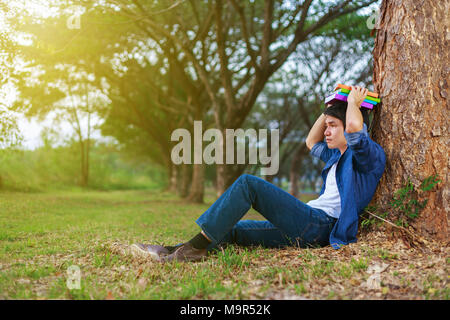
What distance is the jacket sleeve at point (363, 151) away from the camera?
9.91 ft

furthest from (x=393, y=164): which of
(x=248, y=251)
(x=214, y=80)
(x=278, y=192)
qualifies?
(x=214, y=80)

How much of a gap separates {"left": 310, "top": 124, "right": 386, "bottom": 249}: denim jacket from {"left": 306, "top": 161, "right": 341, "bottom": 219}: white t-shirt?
0.41 feet

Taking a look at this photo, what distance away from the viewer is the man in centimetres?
313

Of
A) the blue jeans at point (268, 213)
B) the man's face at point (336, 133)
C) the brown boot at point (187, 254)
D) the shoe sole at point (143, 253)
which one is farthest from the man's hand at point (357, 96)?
the shoe sole at point (143, 253)

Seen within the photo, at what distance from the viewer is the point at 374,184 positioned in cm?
336

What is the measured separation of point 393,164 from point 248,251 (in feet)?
5.39

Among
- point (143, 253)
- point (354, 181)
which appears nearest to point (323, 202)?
point (354, 181)

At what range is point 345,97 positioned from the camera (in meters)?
3.43

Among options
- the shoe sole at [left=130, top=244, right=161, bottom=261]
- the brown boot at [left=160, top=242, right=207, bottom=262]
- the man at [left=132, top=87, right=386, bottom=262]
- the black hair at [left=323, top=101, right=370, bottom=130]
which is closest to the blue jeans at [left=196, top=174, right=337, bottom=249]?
the man at [left=132, top=87, right=386, bottom=262]

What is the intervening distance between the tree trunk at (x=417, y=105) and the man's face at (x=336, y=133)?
1.40ft

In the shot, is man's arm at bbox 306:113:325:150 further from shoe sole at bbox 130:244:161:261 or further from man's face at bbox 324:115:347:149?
shoe sole at bbox 130:244:161:261

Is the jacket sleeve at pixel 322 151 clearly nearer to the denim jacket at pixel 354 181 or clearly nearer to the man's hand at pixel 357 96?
the denim jacket at pixel 354 181
